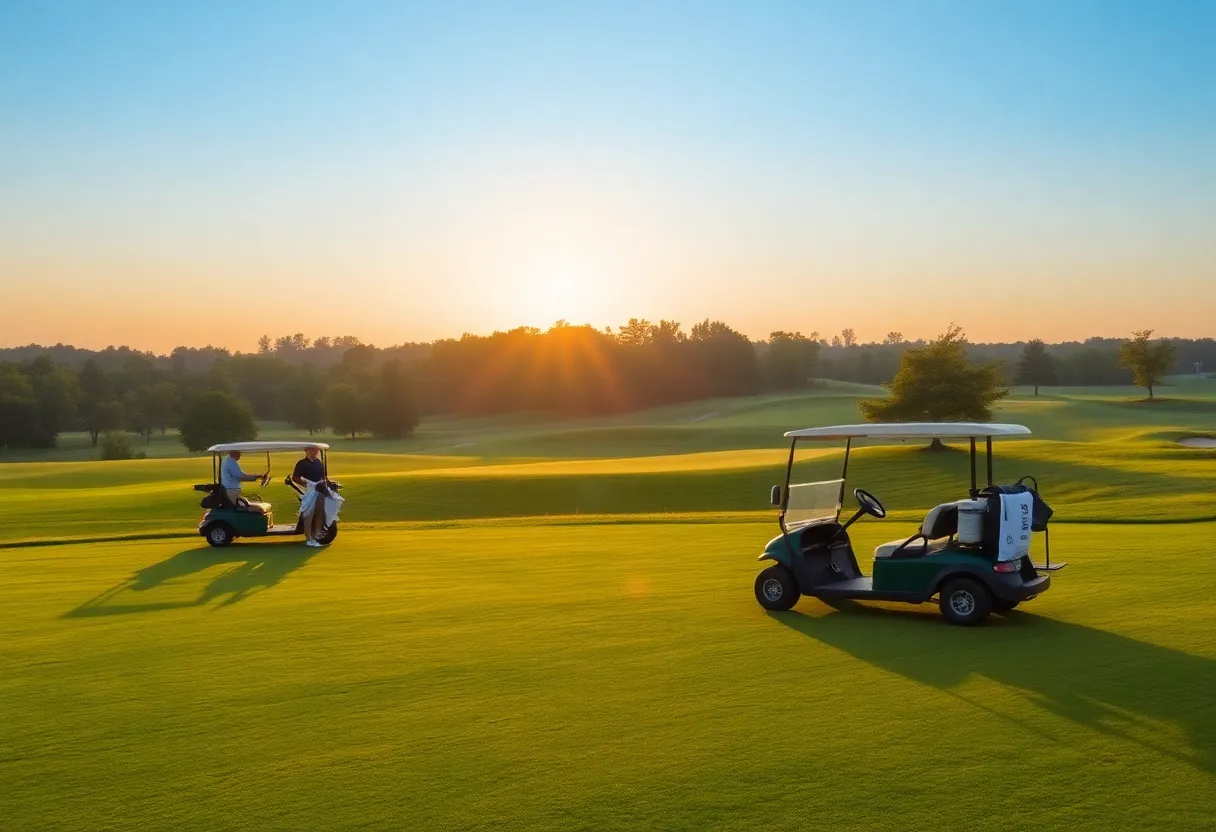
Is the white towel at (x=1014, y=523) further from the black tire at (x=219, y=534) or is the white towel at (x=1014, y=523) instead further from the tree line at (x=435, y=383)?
the tree line at (x=435, y=383)

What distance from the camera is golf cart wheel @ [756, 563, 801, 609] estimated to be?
1216cm

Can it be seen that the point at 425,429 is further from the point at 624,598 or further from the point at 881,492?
the point at 624,598

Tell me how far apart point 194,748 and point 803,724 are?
464 cm

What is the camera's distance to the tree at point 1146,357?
83.3m

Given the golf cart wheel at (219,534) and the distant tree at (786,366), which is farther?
the distant tree at (786,366)

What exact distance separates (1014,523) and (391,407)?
93.9 metres

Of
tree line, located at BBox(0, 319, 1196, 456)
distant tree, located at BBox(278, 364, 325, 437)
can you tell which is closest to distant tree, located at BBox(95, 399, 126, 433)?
tree line, located at BBox(0, 319, 1196, 456)

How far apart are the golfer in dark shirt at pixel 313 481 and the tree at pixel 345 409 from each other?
3156 inches

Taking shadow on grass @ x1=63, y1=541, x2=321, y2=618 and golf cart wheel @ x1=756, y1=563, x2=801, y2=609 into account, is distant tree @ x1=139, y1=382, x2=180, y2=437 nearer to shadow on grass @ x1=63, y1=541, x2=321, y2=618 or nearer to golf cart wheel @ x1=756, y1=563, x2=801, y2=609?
shadow on grass @ x1=63, y1=541, x2=321, y2=618

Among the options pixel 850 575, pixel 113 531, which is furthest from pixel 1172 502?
pixel 113 531

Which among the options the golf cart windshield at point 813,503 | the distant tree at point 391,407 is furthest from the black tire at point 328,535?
the distant tree at point 391,407

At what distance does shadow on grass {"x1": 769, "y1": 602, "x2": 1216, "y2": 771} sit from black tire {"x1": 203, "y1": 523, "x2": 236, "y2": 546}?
561 inches

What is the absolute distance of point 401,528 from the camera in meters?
26.5

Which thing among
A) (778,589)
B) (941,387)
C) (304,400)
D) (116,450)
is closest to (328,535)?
(778,589)
